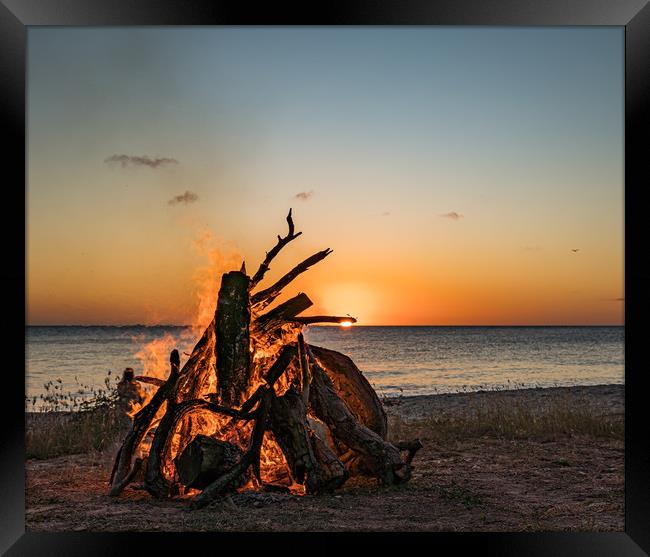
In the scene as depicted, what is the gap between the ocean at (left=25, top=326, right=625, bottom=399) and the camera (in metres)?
31.5

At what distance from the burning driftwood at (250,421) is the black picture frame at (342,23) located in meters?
1.44

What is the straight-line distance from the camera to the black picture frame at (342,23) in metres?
5.54

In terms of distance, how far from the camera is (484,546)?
554 cm

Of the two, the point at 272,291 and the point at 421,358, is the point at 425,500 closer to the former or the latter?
the point at 272,291

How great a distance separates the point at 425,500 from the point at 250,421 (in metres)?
1.80

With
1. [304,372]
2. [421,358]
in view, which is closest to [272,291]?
[304,372]

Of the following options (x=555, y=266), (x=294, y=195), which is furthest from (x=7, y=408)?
(x=555, y=266)

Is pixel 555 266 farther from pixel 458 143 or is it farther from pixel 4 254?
pixel 4 254

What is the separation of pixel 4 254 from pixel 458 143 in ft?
119

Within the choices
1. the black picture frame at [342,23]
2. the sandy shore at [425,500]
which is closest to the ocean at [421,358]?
the sandy shore at [425,500]

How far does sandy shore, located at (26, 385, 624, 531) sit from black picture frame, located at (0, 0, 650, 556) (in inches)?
23.6

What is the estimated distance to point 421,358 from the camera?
135 ft

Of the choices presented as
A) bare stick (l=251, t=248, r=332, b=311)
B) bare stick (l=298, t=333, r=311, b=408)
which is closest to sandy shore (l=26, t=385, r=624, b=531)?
bare stick (l=298, t=333, r=311, b=408)

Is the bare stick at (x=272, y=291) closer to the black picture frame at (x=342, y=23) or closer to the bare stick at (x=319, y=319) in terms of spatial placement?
the bare stick at (x=319, y=319)
